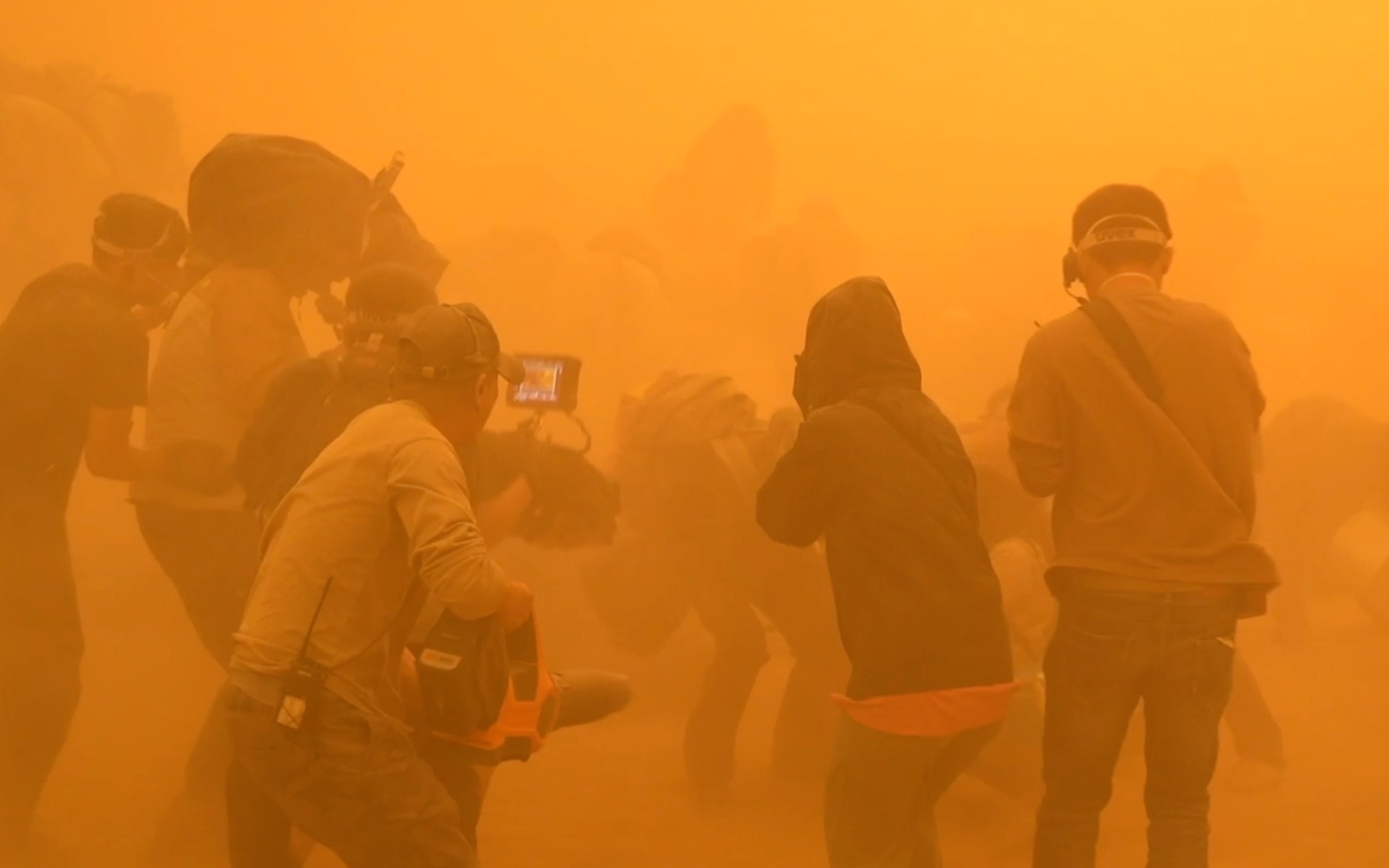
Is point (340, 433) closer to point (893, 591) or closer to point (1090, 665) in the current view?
point (893, 591)

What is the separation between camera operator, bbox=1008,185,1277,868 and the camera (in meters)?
1.92

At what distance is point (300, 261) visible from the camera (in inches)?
Answer: 111

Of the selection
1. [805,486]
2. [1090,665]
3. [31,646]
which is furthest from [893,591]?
[31,646]

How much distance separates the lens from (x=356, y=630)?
157 cm

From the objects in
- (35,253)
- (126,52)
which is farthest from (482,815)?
(126,52)

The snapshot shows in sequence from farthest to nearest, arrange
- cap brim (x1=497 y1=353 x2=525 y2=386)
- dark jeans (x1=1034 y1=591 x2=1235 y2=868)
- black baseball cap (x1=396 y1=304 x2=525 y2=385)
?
dark jeans (x1=1034 y1=591 x2=1235 y2=868) → cap brim (x1=497 y1=353 x2=525 y2=386) → black baseball cap (x1=396 y1=304 x2=525 y2=385)

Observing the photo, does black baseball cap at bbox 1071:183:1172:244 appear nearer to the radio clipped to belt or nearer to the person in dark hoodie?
the person in dark hoodie

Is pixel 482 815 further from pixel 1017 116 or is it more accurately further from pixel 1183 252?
pixel 1017 116

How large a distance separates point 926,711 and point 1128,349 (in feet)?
2.26

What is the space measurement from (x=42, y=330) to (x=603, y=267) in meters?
4.45

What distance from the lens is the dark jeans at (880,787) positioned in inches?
73.4

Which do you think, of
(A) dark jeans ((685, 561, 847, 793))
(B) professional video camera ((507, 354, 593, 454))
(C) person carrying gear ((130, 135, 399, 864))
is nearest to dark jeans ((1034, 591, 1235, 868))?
(B) professional video camera ((507, 354, 593, 454))

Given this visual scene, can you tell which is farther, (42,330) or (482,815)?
(482,815)

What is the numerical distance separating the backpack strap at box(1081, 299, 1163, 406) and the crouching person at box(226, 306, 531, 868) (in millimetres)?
1064
